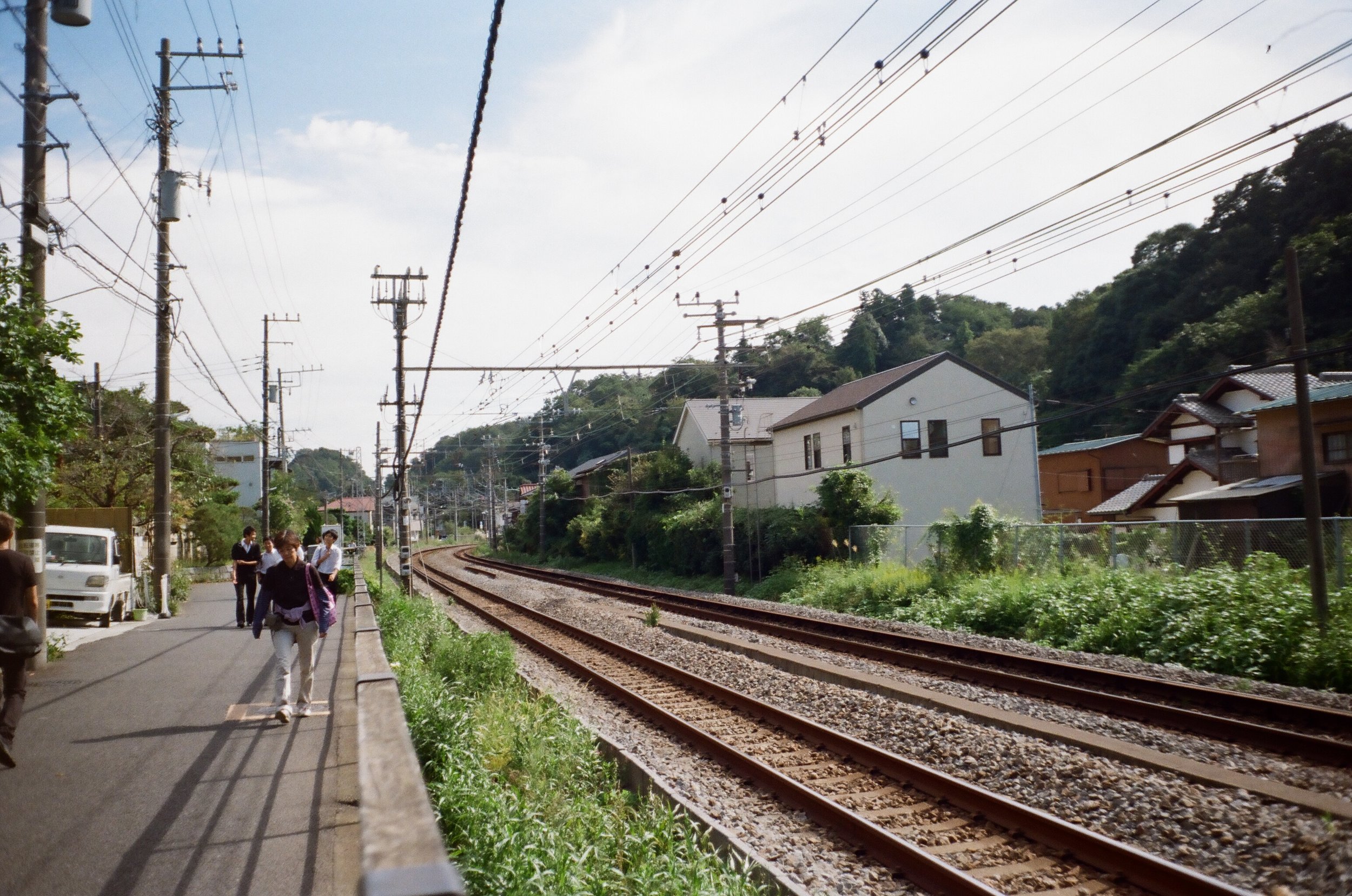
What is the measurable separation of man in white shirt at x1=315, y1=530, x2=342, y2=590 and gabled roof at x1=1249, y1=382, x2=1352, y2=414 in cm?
2215

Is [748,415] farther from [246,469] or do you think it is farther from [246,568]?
[246,469]

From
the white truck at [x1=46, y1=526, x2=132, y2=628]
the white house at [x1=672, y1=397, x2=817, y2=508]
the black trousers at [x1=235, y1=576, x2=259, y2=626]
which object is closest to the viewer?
the black trousers at [x1=235, y1=576, x2=259, y2=626]

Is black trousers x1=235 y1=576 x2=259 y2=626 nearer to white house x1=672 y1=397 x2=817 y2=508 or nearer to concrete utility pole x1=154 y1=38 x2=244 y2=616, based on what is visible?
concrete utility pole x1=154 y1=38 x2=244 y2=616

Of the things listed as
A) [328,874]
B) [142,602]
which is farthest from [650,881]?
[142,602]

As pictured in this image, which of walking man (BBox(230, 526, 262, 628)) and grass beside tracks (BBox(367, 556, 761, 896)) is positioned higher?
walking man (BBox(230, 526, 262, 628))

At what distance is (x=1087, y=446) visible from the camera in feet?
151

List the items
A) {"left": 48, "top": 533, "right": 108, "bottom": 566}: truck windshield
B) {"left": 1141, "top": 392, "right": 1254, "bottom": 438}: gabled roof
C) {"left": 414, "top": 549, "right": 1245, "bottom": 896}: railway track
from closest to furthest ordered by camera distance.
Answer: {"left": 414, "top": 549, "right": 1245, "bottom": 896}: railway track, {"left": 48, "top": 533, "right": 108, "bottom": 566}: truck windshield, {"left": 1141, "top": 392, "right": 1254, "bottom": 438}: gabled roof

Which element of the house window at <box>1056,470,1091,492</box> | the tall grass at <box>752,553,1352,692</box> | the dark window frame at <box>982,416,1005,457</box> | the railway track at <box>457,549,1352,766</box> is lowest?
the railway track at <box>457,549,1352,766</box>

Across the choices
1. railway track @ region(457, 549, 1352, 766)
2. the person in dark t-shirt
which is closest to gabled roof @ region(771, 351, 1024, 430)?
railway track @ region(457, 549, 1352, 766)

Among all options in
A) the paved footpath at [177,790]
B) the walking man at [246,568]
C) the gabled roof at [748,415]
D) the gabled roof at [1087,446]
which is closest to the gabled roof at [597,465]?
the gabled roof at [748,415]

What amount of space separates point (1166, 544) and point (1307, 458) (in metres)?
4.57

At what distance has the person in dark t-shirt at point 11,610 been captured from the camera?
6961mm

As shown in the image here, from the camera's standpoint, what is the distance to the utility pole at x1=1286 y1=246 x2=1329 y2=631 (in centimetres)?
1238

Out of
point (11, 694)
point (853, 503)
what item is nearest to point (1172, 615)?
point (11, 694)
